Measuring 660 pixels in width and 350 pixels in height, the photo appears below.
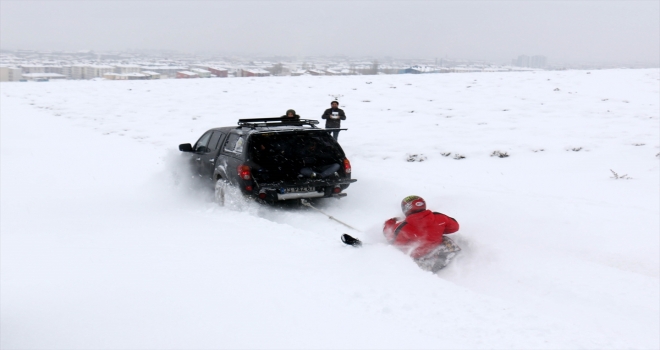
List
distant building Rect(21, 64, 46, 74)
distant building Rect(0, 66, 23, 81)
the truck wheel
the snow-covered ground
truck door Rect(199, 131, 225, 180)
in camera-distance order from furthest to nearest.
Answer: distant building Rect(21, 64, 46, 74) → distant building Rect(0, 66, 23, 81) → truck door Rect(199, 131, 225, 180) → the truck wheel → the snow-covered ground

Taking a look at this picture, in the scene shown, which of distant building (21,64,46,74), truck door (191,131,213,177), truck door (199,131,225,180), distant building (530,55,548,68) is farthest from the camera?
distant building (530,55,548,68)

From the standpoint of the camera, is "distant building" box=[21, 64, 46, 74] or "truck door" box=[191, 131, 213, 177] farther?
"distant building" box=[21, 64, 46, 74]

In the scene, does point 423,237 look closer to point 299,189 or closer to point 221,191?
point 299,189

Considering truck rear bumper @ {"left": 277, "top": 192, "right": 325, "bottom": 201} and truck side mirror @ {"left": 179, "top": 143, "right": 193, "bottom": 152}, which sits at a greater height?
truck side mirror @ {"left": 179, "top": 143, "right": 193, "bottom": 152}

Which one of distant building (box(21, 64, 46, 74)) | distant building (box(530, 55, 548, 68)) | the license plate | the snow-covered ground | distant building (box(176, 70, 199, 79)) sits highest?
distant building (box(530, 55, 548, 68))

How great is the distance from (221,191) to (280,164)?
1.26m

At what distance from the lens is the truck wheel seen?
873cm

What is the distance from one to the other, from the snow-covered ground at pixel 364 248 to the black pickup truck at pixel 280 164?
0.43 meters

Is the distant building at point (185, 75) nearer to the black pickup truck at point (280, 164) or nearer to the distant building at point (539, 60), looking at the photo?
the black pickup truck at point (280, 164)

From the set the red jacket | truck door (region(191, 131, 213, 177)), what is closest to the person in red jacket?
the red jacket

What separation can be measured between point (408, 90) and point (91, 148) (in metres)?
15.3

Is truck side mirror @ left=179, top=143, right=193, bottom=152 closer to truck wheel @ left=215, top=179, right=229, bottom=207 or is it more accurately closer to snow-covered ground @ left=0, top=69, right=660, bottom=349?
snow-covered ground @ left=0, top=69, right=660, bottom=349

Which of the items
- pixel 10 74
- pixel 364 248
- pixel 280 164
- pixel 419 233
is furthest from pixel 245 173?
pixel 10 74

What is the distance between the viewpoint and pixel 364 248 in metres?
5.80
